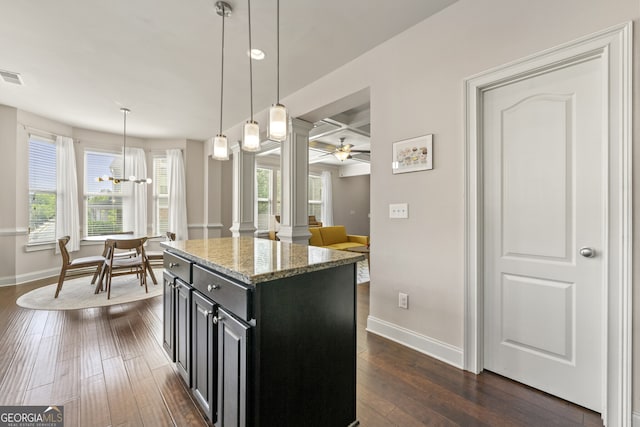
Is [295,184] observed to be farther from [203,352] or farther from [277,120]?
[203,352]

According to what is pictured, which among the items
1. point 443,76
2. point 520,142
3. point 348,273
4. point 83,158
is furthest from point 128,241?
point 520,142

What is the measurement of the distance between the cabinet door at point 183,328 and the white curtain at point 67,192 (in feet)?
15.4

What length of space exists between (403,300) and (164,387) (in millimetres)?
1871

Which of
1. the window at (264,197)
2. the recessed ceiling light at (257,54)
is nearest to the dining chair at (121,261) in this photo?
the recessed ceiling light at (257,54)

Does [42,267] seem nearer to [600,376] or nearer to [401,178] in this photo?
[401,178]

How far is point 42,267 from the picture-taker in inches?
179

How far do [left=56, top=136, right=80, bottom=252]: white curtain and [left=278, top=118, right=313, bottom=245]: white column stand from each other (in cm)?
420

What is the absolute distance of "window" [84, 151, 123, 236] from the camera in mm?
5219

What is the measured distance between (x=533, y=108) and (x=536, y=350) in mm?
1561

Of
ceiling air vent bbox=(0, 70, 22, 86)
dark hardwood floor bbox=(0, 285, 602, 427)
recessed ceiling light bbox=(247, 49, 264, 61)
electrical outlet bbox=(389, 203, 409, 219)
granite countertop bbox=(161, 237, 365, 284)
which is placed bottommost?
dark hardwood floor bbox=(0, 285, 602, 427)

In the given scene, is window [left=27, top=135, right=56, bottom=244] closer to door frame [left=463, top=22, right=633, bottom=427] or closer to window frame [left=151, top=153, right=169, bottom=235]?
window frame [left=151, top=153, right=169, bottom=235]

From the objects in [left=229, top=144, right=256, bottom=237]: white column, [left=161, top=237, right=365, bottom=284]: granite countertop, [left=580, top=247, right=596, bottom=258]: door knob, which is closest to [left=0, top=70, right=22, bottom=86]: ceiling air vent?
[left=229, top=144, right=256, bottom=237]: white column

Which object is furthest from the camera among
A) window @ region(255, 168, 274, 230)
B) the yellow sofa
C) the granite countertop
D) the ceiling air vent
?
window @ region(255, 168, 274, 230)

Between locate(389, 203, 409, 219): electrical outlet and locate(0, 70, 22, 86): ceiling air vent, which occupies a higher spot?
locate(0, 70, 22, 86): ceiling air vent
